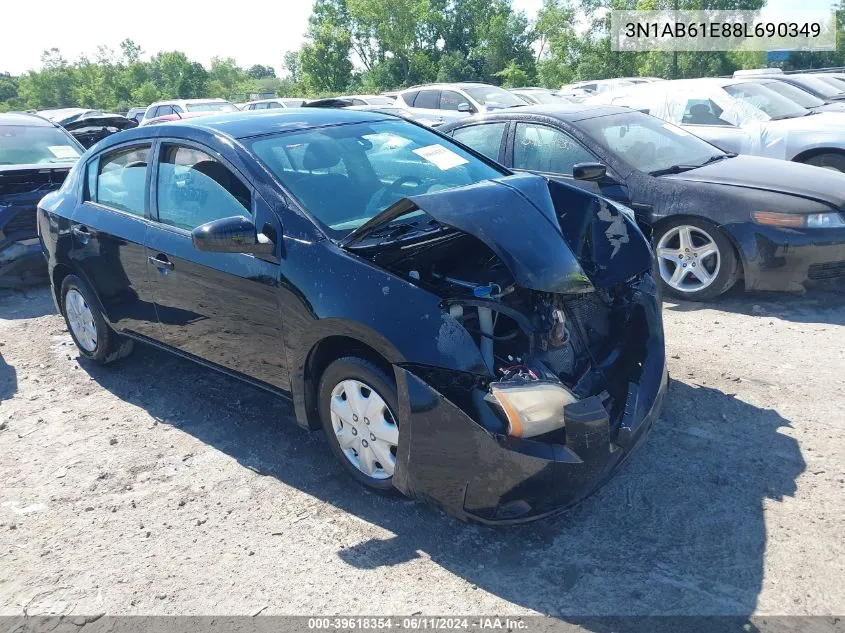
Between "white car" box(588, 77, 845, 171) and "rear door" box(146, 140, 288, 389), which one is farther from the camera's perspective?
"white car" box(588, 77, 845, 171)

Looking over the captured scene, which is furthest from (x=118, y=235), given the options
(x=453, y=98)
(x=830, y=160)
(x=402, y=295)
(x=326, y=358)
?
(x=453, y=98)

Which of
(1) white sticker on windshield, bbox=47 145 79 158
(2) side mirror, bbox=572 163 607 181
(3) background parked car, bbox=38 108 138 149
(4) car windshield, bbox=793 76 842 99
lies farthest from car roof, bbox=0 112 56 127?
(4) car windshield, bbox=793 76 842 99

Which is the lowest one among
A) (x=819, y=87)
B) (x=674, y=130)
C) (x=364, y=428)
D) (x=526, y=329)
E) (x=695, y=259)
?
(x=364, y=428)

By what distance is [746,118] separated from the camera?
8.62 metres

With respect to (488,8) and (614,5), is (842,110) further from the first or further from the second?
(488,8)

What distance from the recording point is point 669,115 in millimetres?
8992

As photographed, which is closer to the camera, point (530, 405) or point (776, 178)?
point (530, 405)

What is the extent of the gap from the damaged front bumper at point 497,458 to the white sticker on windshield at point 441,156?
172 centimetres

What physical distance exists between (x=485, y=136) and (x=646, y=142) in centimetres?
143

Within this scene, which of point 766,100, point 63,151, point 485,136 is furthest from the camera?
point 766,100

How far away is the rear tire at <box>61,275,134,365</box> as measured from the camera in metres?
5.09

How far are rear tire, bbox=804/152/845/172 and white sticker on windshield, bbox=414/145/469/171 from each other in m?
5.58

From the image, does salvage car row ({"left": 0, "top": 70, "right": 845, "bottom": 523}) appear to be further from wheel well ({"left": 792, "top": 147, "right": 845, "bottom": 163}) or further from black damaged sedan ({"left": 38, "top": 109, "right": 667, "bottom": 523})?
wheel well ({"left": 792, "top": 147, "right": 845, "bottom": 163})

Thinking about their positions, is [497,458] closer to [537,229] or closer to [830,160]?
[537,229]
